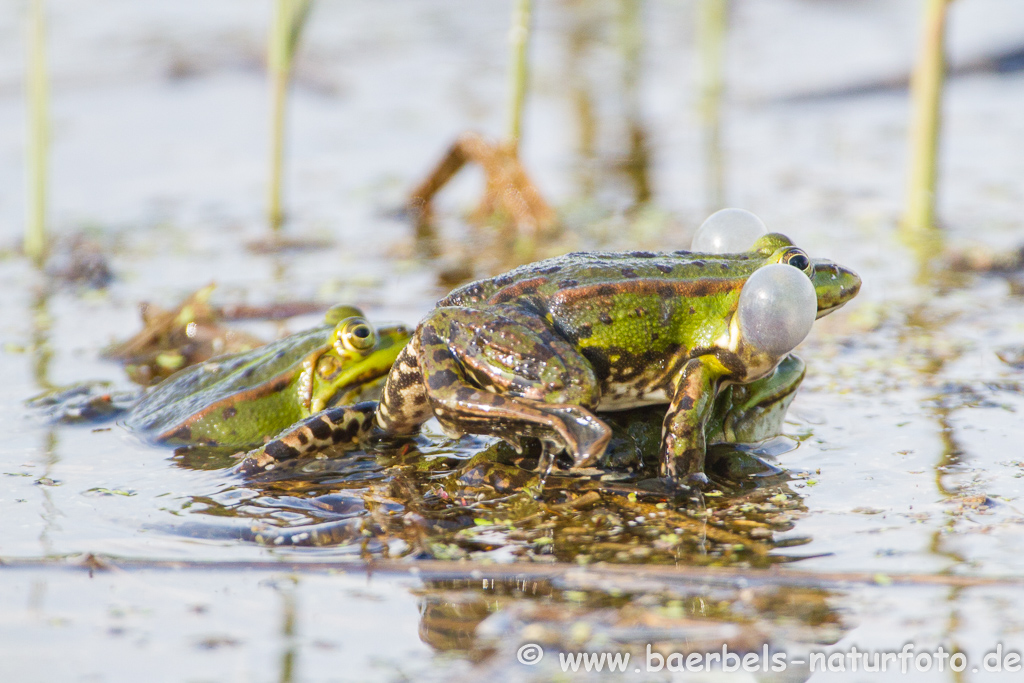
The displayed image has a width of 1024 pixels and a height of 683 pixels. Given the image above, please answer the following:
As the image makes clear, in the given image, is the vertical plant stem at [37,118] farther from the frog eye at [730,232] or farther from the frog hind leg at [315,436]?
the frog eye at [730,232]

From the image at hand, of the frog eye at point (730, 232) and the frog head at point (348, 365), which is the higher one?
the frog eye at point (730, 232)

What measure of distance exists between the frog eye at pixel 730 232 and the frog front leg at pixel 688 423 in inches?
22.1

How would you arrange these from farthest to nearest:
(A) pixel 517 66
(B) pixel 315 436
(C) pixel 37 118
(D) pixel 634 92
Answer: (D) pixel 634 92, (A) pixel 517 66, (C) pixel 37 118, (B) pixel 315 436

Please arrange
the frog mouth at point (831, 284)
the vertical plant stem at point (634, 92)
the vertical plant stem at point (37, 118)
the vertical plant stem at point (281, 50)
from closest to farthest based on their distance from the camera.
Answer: the frog mouth at point (831, 284) < the vertical plant stem at point (37, 118) < the vertical plant stem at point (281, 50) < the vertical plant stem at point (634, 92)

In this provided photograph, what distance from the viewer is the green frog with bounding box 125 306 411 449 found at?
3.75m

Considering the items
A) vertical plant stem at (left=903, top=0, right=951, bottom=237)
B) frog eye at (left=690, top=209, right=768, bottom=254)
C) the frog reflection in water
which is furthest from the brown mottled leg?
vertical plant stem at (left=903, top=0, right=951, bottom=237)

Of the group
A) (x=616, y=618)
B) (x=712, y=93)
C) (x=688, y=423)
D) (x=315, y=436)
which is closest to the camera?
(x=616, y=618)

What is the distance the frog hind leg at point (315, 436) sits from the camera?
3.49m

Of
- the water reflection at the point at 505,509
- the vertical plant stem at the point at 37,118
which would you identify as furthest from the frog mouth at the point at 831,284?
the vertical plant stem at the point at 37,118

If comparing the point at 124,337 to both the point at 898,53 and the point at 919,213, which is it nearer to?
the point at 919,213

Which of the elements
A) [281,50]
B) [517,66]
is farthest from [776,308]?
[281,50]

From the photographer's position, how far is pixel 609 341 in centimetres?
310

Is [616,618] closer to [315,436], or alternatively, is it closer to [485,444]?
[485,444]

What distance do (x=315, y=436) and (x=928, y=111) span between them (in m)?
4.17
